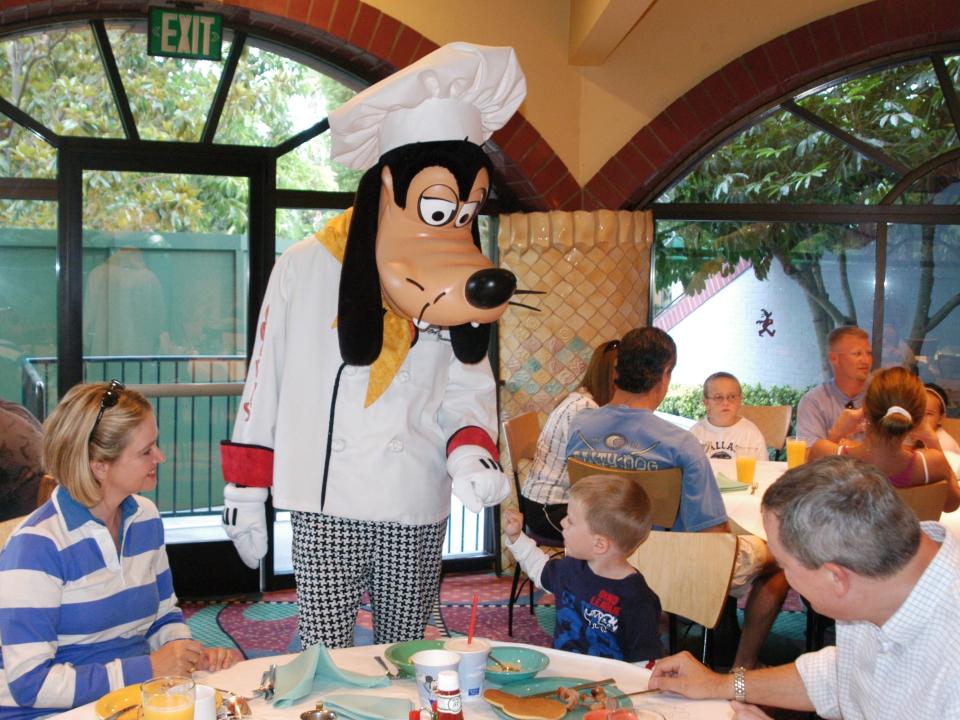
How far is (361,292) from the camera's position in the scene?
99.1 inches

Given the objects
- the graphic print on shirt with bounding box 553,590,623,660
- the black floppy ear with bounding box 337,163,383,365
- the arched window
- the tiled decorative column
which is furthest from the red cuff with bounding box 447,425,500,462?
the arched window

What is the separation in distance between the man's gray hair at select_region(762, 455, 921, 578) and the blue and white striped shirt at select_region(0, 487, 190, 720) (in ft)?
4.18

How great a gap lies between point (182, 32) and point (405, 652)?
3702 millimetres

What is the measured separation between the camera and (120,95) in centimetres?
494

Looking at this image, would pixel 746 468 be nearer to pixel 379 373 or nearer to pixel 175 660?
pixel 379 373

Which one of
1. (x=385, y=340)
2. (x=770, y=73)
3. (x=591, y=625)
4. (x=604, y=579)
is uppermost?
(x=770, y=73)

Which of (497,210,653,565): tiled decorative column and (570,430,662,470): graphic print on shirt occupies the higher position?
(497,210,653,565): tiled decorative column

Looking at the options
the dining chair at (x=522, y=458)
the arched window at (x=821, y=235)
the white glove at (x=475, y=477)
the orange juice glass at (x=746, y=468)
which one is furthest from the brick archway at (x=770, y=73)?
the white glove at (x=475, y=477)

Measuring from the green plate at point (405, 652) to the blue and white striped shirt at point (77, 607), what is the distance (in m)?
0.48

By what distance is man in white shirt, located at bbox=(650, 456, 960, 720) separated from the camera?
63.8 inches

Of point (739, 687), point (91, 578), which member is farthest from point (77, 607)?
point (739, 687)

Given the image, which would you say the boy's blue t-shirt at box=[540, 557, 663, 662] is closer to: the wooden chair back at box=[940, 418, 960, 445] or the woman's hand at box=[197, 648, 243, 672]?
the woman's hand at box=[197, 648, 243, 672]

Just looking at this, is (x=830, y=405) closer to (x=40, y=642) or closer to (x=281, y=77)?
(x=281, y=77)

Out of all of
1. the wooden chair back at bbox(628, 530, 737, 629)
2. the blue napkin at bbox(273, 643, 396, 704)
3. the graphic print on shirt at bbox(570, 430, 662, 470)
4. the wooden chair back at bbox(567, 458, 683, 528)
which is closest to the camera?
the blue napkin at bbox(273, 643, 396, 704)
